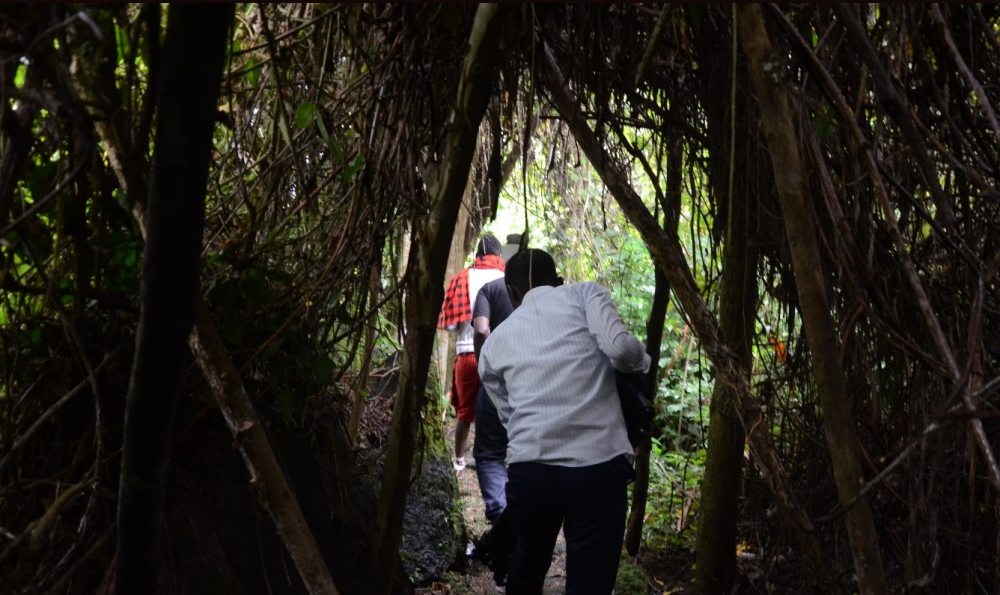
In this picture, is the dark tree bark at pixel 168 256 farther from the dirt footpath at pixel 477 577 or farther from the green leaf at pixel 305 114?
the dirt footpath at pixel 477 577

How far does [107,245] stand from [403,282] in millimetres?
893

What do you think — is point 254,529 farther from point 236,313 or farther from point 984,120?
point 984,120

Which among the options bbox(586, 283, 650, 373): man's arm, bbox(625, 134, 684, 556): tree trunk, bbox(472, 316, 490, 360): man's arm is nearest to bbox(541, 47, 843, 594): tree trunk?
bbox(586, 283, 650, 373): man's arm

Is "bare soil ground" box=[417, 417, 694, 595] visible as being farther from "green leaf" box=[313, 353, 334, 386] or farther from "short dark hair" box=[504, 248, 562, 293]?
"green leaf" box=[313, 353, 334, 386]

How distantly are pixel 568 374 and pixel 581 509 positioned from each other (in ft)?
1.81

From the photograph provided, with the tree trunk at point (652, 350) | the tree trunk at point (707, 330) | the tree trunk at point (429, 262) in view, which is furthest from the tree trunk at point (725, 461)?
the tree trunk at point (429, 262)

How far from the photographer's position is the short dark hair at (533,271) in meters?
3.84

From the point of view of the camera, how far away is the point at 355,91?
260 cm

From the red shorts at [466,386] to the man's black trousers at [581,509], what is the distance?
6.87 ft

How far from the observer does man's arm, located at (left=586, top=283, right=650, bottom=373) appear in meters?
3.27

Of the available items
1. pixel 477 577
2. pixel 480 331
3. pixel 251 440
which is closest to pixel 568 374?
pixel 477 577

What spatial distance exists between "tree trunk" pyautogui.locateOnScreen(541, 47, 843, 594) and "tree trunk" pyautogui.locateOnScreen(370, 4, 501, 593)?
0.33 meters

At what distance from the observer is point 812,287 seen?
1.69m

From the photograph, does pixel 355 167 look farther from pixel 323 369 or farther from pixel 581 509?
pixel 581 509
